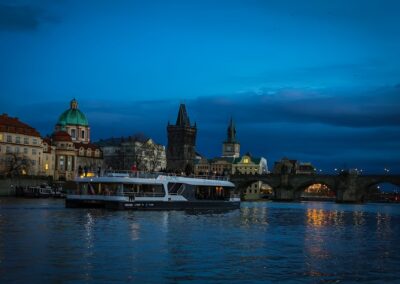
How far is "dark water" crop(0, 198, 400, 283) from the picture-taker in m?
30.7

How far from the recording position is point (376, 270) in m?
34.0

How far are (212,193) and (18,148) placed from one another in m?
89.6

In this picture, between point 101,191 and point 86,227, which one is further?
point 101,191

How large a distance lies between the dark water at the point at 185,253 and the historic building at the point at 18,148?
110 m

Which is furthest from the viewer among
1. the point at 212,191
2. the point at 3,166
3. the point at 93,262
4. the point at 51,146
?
the point at 51,146

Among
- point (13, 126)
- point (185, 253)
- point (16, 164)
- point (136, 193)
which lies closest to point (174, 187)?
point (136, 193)

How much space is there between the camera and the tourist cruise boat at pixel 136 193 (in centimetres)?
7931

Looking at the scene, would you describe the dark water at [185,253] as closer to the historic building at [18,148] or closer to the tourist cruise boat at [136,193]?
the tourist cruise boat at [136,193]

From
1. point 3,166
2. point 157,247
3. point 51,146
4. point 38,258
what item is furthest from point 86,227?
point 51,146

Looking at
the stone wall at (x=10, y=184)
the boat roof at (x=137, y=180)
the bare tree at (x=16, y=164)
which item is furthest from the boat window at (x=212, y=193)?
the bare tree at (x=16, y=164)

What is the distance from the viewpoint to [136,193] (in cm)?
8094

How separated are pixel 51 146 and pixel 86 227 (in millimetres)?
150616

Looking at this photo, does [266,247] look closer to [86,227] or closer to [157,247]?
[157,247]

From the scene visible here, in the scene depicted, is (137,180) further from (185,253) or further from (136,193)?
(185,253)
